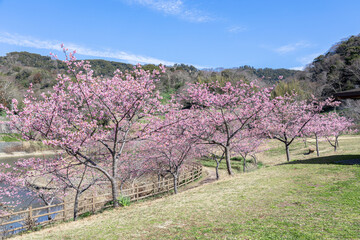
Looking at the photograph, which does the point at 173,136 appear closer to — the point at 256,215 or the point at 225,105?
the point at 225,105

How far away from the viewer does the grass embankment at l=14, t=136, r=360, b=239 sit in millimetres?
5078

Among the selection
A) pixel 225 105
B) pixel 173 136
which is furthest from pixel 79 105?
pixel 225 105

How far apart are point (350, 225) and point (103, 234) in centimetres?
601

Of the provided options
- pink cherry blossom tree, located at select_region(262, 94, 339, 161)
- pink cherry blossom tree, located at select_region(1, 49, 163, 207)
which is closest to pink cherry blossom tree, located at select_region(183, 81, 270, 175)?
pink cherry blossom tree, located at select_region(262, 94, 339, 161)

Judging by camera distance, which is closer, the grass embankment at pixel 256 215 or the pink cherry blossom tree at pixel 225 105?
Answer: the grass embankment at pixel 256 215

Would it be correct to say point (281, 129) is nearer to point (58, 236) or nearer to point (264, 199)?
point (264, 199)

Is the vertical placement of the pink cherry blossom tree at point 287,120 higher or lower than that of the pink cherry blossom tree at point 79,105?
lower

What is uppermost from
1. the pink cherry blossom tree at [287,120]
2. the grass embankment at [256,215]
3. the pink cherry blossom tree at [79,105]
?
the pink cherry blossom tree at [79,105]

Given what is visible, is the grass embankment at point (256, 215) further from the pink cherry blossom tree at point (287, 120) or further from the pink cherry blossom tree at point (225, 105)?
the pink cherry blossom tree at point (287, 120)

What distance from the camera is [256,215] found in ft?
20.2

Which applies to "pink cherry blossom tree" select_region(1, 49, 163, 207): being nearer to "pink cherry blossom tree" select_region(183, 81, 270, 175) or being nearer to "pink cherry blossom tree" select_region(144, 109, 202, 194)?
"pink cherry blossom tree" select_region(144, 109, 202, 194)

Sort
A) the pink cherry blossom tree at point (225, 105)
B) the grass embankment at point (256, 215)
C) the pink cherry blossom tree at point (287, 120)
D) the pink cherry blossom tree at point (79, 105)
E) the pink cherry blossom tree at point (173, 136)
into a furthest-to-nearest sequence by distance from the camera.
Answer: the pink cherry blossom tree at point (287, 120) < the pink cherry blossom tree at point (225, 105) < the pink cherry blossom tree at point (173, 136) < the pink cherry blossom tree at point (79, 105) < the grass embankment at point (256, 215)

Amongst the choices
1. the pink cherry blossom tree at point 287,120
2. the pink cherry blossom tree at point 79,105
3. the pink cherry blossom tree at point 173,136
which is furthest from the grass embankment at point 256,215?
the pink cherry blossom tree at point 287,120

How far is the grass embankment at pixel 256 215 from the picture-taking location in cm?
508
